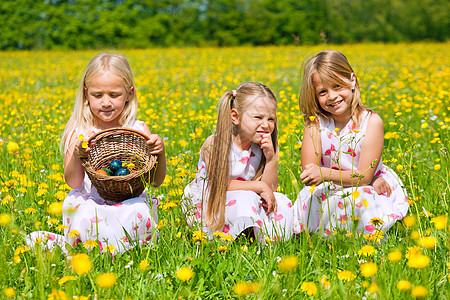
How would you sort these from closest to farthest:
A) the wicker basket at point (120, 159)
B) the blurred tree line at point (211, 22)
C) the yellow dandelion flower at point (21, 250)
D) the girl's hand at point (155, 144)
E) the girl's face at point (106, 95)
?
the yellow dandelion flower at point (21, 250) < the wicker basket at point (120, 159) < the girl's hand at point (155, 144) < the girl's face at point (106, 95) < the blurred tree line at point (211, 22)

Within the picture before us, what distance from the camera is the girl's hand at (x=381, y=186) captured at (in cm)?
269

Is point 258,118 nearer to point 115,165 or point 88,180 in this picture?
point 115,165

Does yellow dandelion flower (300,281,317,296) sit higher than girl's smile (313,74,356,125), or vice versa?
girl's smile (313,74,356,125)

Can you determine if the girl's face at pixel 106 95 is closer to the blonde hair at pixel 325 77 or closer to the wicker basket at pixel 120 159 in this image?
the wicker basket at pixel 120 159

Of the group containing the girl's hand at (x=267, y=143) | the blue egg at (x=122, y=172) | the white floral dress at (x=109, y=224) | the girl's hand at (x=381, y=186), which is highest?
the girl's hand at (x=267, y=143)

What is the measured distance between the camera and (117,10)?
25375 mm

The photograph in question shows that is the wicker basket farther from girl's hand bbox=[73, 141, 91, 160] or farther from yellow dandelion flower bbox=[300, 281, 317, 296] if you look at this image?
yellow dandelion flower bbox=[300, 281, 317, 296]

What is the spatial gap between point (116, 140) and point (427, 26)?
27.4m

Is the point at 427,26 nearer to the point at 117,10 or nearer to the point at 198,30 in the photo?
the point at 198,30

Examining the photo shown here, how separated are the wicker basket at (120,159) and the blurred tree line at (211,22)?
22685 millimetres

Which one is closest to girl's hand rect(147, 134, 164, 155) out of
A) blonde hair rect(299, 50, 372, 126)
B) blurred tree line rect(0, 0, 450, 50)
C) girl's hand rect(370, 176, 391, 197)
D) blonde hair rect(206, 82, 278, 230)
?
blonde hair rect(206, 82, 278, 230)

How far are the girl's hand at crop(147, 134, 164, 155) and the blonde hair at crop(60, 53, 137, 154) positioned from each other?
420mm

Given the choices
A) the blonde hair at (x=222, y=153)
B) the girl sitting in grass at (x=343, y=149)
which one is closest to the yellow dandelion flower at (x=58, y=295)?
the blonde hair at (x=222, y=153)

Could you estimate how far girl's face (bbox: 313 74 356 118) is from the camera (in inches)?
107
